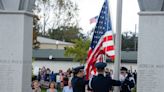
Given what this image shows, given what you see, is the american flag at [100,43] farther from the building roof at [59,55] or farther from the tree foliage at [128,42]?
the tree foliage at [128,42]

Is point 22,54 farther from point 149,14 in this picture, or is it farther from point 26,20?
point 149,14

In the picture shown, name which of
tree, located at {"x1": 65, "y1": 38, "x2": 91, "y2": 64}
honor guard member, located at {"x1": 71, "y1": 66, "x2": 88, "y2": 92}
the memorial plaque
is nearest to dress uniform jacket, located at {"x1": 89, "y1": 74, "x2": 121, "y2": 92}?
honor guard member, located at {"x1": 71, "y1": 66, "x2": 88, "y2": 92}

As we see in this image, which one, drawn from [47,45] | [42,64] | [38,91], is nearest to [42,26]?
[47,45]

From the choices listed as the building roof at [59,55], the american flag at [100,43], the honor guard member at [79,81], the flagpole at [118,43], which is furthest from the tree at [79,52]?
the honor guard member at [79,81]

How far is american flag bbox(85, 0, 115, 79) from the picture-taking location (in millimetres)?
15391

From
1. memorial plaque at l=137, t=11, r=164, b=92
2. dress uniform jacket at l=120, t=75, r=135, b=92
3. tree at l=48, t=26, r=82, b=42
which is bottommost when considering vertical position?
dress uniform jacket at l=120, t=75, r=135, b=92

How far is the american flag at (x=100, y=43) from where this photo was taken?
50.5 feet

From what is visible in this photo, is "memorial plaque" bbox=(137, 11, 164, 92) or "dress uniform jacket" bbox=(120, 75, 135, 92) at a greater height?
"memorial plaque" bbox=(137, 11, 164, 92)

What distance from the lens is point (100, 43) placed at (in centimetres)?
1548

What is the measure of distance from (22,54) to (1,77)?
0.85 metres

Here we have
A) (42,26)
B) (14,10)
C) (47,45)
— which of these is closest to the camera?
(14,10)

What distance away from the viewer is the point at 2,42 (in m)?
14.4

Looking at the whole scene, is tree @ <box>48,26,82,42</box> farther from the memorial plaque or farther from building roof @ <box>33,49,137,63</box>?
the memorial plaque

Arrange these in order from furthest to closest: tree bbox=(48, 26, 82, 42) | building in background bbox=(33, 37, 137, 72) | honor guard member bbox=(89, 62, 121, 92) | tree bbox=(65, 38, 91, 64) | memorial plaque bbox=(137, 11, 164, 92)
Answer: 1. tree bbox=(48, 26, 82, 42)
2. tree bbox=(65, 38, 91, 64)
3. building in background bbox=(33, 37, 137, 72)
4. memorial plaque bbox=(137, 11, 164, 92)
5. honor guard member bbox=(89, 62, 121, 92)
